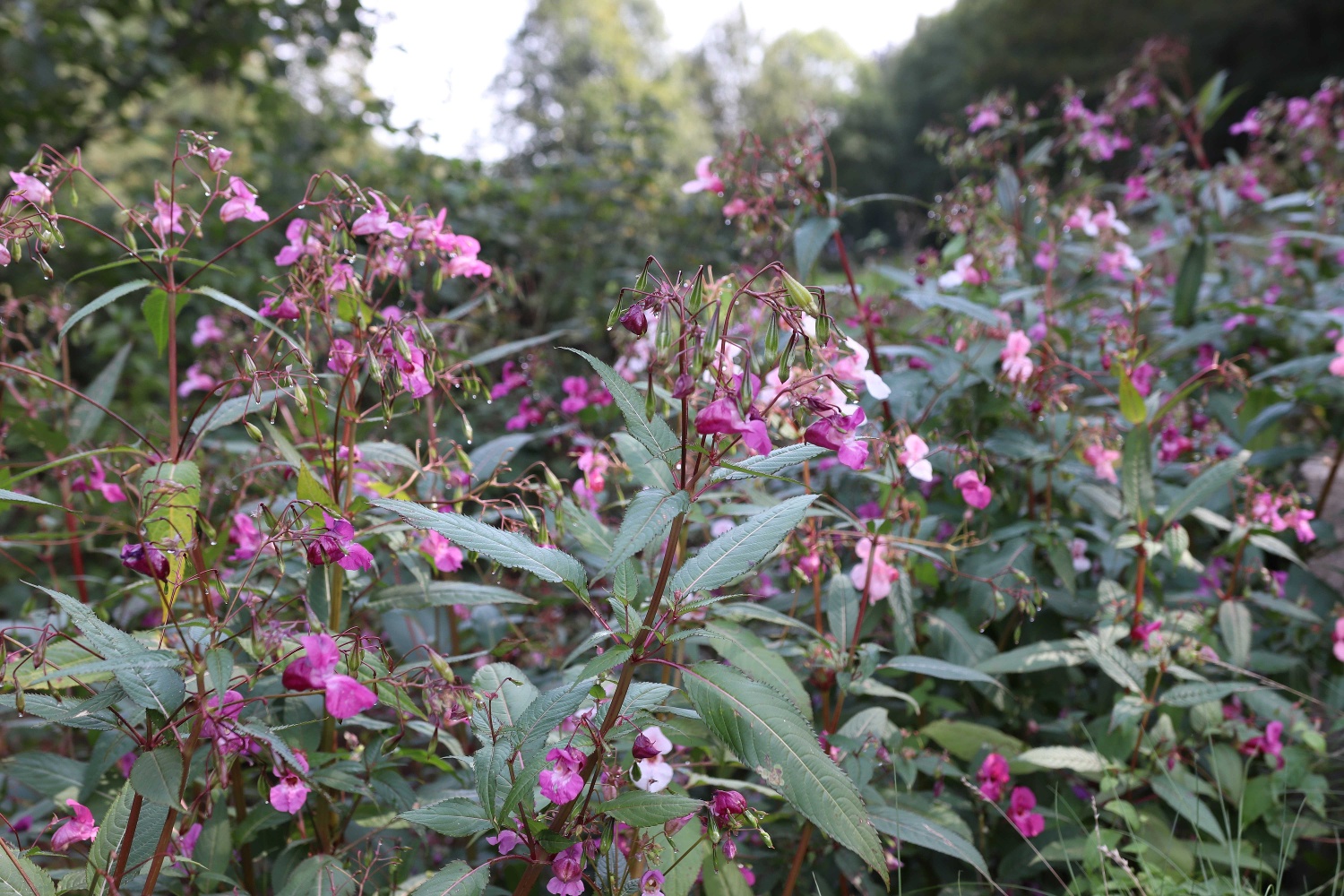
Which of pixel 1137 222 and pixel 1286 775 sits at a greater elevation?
pixel 1137 222

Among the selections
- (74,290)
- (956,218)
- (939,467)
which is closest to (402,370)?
(939,467)

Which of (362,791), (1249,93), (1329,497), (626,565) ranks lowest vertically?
(1329,497)

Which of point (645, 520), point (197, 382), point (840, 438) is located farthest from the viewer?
point (197, 382)

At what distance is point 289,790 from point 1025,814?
4.35ft

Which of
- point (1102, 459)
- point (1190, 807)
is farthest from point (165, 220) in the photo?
point (1190, 807)

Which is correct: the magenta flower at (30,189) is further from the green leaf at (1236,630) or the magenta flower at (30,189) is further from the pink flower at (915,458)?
the green leaf at (1236,630)

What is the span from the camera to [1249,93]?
14.0 metres

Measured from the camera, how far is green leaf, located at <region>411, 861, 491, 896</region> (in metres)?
0.99

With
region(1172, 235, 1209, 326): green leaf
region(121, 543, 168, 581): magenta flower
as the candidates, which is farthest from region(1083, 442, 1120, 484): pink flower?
region(121, 543, 168, 581): magenta flower

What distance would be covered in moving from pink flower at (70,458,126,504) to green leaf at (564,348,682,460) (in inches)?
45.2

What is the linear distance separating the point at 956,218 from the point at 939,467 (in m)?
0.80

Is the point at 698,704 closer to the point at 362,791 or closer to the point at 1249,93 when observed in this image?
the point at 362,791

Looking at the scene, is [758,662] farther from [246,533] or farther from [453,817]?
[246,533]

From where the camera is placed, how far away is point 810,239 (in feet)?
6.32
